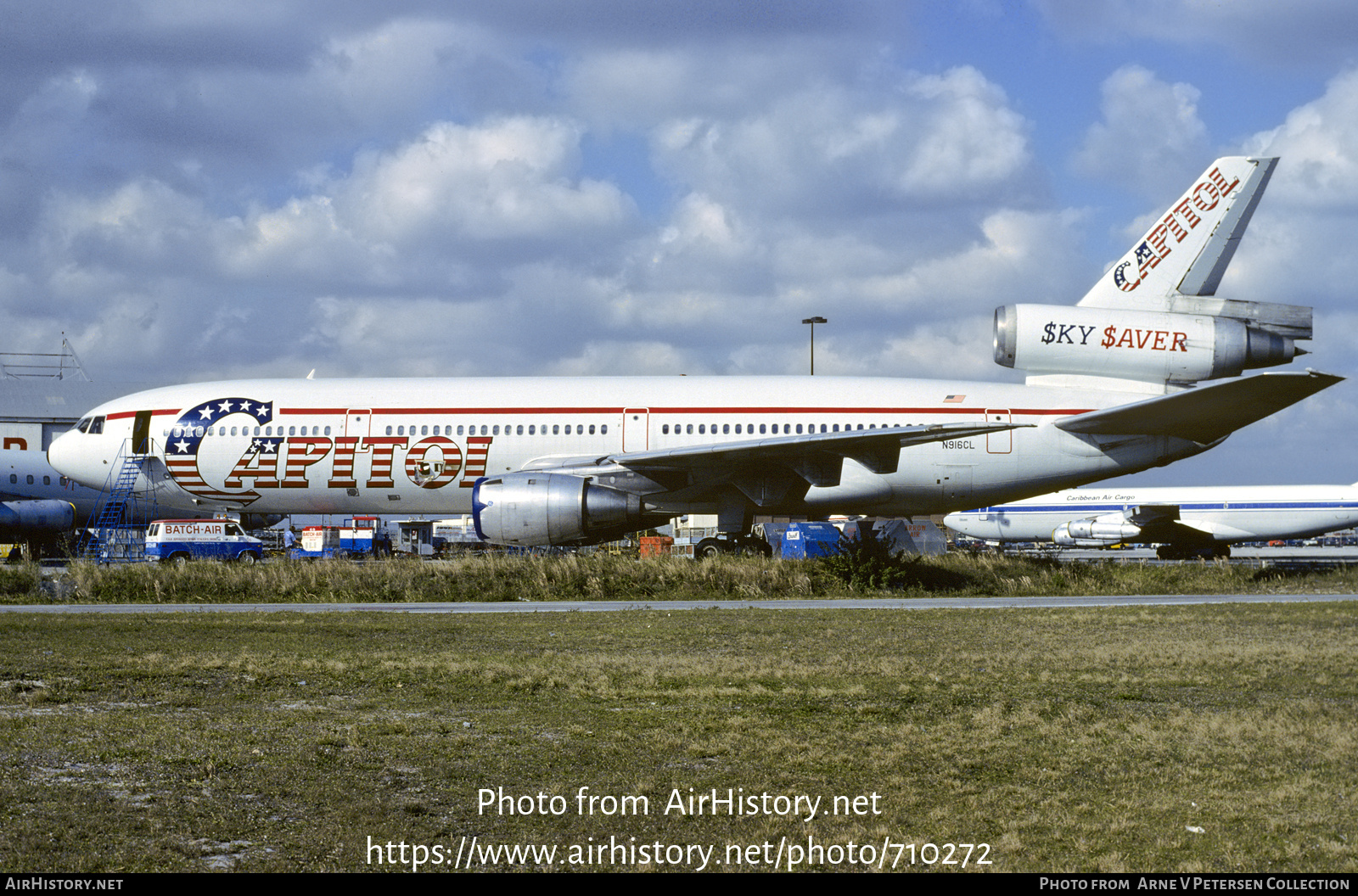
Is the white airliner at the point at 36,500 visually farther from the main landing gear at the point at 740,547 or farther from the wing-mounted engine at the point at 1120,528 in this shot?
the wing-mounted engine at the point at 1120,528

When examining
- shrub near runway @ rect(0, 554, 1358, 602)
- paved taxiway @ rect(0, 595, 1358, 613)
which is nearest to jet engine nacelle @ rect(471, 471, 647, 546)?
shrub near runway @ rect(0, 554, 1358, 602)

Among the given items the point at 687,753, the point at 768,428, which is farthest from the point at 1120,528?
the point at 687,753

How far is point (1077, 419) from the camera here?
868 inches

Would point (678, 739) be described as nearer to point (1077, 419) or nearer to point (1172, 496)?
point (1077, 419)

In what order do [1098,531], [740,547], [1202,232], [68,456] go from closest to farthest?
[1202,232], [740,547], [68,456], [1098,531]

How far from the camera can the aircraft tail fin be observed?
22.0 meters

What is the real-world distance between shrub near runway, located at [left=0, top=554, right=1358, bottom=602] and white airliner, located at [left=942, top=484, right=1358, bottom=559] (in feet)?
65.3

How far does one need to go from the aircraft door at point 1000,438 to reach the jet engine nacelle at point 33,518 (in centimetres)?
3291

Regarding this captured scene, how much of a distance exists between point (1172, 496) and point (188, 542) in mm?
41419

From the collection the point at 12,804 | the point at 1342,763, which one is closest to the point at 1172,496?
the point at 1342,763

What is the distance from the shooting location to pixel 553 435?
76.5ft

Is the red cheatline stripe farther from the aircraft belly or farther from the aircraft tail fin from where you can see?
the aircraft tail fin

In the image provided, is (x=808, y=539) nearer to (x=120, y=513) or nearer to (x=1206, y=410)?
(x=1206, y=410)

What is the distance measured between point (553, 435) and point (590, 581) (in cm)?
425
